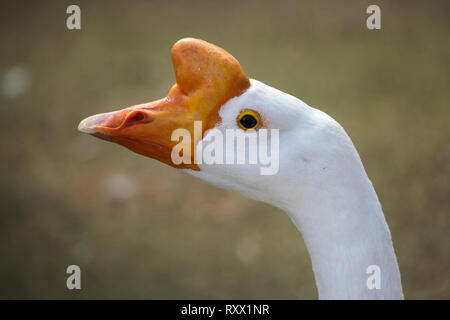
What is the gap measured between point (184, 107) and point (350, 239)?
0.82 meters

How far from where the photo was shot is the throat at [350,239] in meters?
2.05

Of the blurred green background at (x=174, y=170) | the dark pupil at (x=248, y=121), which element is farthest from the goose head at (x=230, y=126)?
the blurred green background at (x=174, y=170)

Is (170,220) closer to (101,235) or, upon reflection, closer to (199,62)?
(101,235)

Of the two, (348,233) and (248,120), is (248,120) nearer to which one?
(248,120)

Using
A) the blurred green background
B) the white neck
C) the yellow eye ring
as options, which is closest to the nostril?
the yellow eye ring

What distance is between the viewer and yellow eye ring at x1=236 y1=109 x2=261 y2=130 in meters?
2.15

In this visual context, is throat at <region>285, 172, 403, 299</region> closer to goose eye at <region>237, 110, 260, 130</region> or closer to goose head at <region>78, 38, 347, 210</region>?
goose head at <region>78, 38, 347, 210</region>

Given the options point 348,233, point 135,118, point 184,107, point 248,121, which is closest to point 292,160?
point 248,121

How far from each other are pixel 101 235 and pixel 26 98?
291 cm

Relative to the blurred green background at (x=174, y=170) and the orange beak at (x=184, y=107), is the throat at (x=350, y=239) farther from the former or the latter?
the blurred green background at (x=174, y=170)

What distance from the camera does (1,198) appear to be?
18.3 feet

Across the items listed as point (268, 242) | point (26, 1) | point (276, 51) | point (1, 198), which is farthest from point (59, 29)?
point (268, 242)

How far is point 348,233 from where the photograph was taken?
2.06m

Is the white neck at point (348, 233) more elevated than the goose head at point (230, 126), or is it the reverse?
the goose head at point (230, 126)
